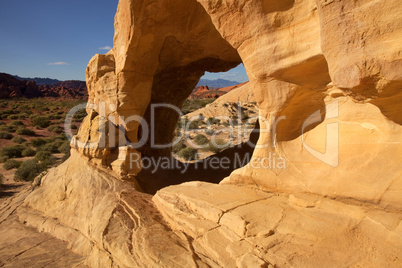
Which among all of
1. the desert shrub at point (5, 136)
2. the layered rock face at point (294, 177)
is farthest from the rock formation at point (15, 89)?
the layered rock face at point (294, 177)

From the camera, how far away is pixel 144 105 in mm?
5422

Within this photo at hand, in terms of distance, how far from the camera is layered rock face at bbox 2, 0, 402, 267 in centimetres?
184

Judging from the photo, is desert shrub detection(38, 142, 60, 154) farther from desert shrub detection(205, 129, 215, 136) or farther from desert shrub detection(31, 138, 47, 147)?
desert shrub detection(205, 129, 215, 136)

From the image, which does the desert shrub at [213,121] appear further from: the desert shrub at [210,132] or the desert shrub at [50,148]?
the desert shrub at [50,148]

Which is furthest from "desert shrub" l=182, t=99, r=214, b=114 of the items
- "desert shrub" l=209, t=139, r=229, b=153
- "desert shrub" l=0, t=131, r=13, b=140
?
"desert shrub" l=0, t=131, r=13, b=140

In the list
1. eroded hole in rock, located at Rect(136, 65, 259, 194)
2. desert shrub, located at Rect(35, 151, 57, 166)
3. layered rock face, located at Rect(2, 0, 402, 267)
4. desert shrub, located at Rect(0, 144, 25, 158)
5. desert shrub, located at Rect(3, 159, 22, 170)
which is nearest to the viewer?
layered rock face, located at Rect(2, 0, 402, 267)

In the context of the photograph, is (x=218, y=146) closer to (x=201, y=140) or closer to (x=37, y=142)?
(x=201, y=140)

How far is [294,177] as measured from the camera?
2938mm

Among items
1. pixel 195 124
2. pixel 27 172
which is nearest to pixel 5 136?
pixel 27 172

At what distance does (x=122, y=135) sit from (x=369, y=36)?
181 inches

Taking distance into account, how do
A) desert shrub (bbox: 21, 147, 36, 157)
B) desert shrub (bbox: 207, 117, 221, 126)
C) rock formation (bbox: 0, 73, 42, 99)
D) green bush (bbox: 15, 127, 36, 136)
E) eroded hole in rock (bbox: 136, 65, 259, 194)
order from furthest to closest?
rock formation (bbox: 0, 73, 42, 99) < desert shrub (bbox: 207, 117, 221, 126) < green bush (bbox: 15, 127, 36, 136) < desert shrub (bbox: 21, 147, 36, 157) < eroded hole in rock (bbox: 136, 65, 259, 194)

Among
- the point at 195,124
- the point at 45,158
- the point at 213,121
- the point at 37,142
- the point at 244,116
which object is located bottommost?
the point at 45,158

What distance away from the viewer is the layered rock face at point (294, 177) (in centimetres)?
184

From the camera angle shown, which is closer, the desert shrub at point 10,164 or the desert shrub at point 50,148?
the desert shrub at point 10,164
